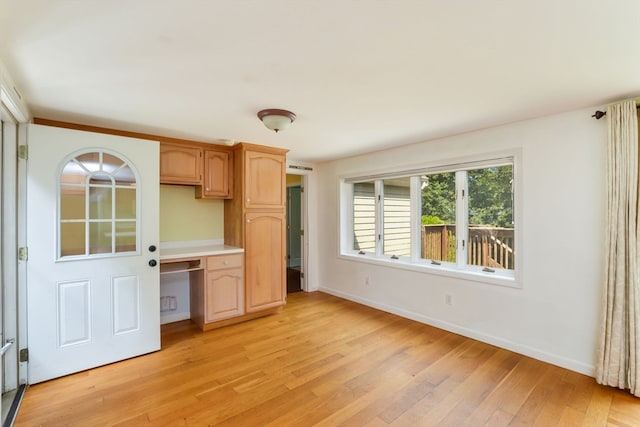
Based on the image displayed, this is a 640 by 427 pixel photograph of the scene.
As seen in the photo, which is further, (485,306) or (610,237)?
(485,306)

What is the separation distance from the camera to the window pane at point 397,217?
3.87 m

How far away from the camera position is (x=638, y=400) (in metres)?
2.06

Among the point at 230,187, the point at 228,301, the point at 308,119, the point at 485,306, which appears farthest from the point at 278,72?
the point at 485,306

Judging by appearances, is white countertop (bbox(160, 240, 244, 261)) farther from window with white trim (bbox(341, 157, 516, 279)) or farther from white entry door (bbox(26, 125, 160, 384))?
window with white trim (bbox(341, 157, 516, 279))

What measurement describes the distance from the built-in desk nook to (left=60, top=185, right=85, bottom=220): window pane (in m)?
0.83

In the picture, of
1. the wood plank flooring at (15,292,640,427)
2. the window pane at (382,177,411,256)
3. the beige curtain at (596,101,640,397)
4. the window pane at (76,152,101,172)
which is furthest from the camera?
the window pane at (382,177,411,256)

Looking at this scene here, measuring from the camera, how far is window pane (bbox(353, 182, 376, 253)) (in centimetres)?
438

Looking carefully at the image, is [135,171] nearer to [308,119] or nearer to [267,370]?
[308,119]

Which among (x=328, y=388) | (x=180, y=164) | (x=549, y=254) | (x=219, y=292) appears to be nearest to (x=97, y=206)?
(x=180, y=164)

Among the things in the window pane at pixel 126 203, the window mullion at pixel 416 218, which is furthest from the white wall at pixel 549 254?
the window pane at pixel 126 203

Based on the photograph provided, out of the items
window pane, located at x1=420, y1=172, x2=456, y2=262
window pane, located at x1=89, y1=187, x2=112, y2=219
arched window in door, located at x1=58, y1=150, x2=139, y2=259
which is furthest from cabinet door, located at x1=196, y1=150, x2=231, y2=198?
window pane, located at x1=420, y1=172, x2=456, y2=262

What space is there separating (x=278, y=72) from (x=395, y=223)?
9.12 feet

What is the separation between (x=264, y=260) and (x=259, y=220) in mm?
509

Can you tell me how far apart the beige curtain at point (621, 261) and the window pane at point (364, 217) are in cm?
253
